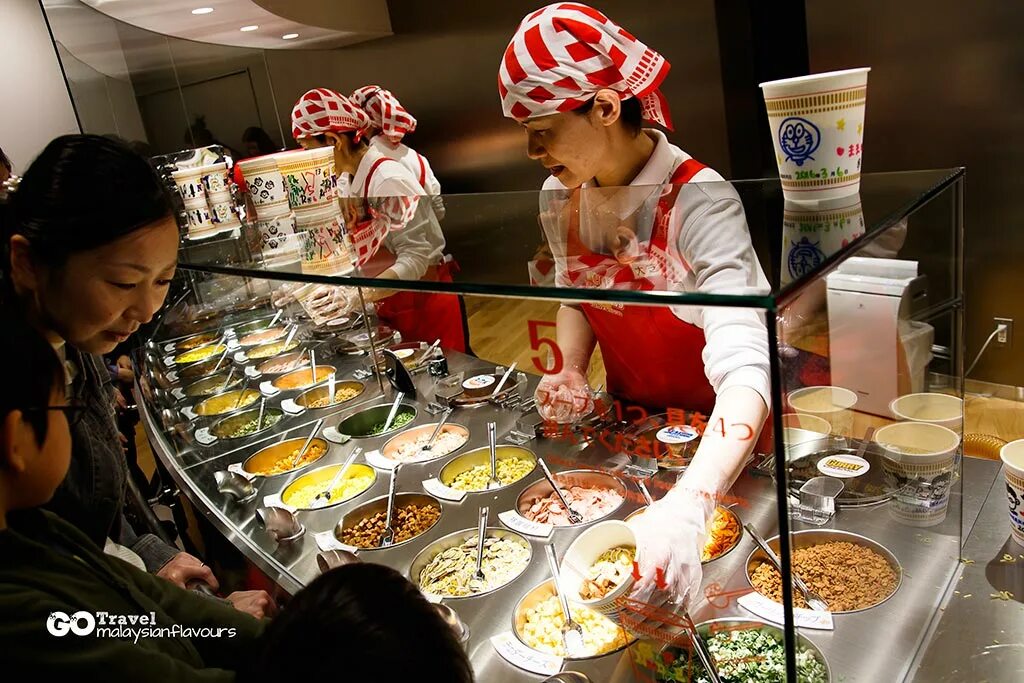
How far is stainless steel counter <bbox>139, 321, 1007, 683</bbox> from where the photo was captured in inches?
44.7

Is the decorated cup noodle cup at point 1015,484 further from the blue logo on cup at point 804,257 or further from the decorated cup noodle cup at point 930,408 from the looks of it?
the blue logo on cup at point 804,257

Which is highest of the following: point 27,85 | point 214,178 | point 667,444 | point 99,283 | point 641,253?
point 27,85

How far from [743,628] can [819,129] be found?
82 centimetres

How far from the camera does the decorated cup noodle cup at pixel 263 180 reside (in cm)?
197

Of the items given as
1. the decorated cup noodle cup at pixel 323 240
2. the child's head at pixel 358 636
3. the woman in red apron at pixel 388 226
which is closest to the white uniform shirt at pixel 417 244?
the woman in red apron at pixel 388 226

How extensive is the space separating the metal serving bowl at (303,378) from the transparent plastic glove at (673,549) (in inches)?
84.9

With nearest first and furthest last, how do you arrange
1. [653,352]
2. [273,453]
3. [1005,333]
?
[653,352]
[273,453]
[1005,333]

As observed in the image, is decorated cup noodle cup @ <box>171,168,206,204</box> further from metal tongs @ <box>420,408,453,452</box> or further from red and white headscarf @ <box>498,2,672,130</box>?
red and white headscarf @ <box>498,2,672,130</box>

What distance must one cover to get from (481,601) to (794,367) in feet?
2.91

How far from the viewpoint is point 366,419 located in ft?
8.55

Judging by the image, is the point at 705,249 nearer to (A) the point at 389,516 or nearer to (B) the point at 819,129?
(B) the point at 819,129

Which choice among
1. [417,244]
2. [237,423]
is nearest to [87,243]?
[417,244]

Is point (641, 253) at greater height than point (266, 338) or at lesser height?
greater

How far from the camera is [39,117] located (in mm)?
6312
